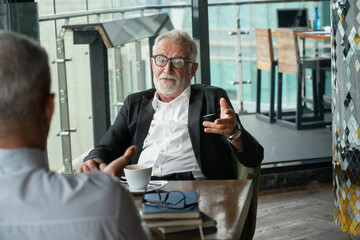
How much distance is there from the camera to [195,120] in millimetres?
2631

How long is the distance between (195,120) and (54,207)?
1.53 metres

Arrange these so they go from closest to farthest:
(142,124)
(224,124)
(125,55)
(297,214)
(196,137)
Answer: (224,124) → (196,137) → (142,124) → (297,214) → (125,55)

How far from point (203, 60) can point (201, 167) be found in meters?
1.79

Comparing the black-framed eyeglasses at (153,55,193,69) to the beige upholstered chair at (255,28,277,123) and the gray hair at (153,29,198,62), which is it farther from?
the beige upholstered chair at (255,28,277,123)

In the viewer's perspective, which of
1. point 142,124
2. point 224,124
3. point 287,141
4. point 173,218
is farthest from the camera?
point 287,141

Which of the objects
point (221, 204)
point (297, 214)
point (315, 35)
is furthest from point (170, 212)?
point (315, 35)

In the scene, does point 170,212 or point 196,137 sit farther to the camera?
point 196,137

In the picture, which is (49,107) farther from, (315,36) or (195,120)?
(315,36)

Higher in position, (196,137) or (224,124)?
(224,124)

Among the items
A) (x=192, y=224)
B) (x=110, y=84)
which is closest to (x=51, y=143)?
(x=110, y=84)

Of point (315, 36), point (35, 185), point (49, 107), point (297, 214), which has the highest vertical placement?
point (315, 36)

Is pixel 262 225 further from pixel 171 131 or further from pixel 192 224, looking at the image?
pixel 192 224

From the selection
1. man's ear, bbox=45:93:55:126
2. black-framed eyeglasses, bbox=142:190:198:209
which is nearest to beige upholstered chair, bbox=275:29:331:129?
black-framed eyeglasses, bbox=142:190:198:209

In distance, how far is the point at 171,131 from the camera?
266cm
